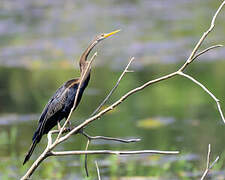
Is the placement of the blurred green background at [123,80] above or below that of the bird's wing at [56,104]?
below

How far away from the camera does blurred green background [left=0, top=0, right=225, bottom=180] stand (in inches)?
321

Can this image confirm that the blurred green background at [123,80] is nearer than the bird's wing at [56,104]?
No

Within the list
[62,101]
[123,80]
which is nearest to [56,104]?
[62,101]

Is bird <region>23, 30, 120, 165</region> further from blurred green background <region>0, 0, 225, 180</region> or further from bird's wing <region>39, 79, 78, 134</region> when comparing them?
blurred green background <region>0, 0, 225, 180</region>

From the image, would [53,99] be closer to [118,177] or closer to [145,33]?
[118,177]

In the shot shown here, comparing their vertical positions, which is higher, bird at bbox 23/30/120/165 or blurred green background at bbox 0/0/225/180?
Answer: bird at bbox 23/30/120/165

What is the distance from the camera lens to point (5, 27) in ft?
55.3

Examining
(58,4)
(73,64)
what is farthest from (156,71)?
(58,4)

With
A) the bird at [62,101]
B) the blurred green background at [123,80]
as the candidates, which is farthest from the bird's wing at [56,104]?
the blurred green background at [123,80]

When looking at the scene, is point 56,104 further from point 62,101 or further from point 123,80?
point 123,80

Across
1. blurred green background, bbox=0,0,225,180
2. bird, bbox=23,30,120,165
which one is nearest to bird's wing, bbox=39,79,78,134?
bird, bbox=23,30,120,165

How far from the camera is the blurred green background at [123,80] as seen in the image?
8.15 meters

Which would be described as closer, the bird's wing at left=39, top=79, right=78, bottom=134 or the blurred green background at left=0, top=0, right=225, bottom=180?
the bird's wing at left=39, top=79, right=78, bottom=134

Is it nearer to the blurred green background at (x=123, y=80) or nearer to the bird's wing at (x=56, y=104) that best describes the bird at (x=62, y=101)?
the bird's wing at (x=56, y=104)
